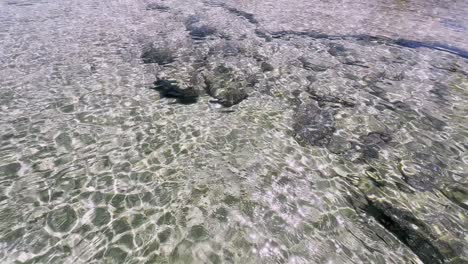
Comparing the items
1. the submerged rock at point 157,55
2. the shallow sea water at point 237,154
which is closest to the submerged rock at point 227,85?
the shallow sea water at point 237,154

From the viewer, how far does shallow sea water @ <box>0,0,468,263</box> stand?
18.0 ft

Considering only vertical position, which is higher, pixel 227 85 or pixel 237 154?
pixel 227 85

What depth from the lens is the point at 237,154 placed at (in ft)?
25.3

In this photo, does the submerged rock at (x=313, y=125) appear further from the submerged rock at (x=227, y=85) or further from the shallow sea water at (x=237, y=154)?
the submerged rock at (x=227, y=85)

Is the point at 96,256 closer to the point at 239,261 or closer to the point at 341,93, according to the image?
the point at 239,261

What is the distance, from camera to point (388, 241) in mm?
5531

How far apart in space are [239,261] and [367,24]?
18325mm

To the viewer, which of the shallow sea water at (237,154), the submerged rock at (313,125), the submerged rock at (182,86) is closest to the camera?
the shallow sea water at (237,154)

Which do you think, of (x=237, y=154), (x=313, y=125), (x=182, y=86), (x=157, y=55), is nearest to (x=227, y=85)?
(x=182, y=86)

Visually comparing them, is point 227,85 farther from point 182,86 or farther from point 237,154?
point 237,154

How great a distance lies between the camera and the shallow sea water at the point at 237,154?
5.50m

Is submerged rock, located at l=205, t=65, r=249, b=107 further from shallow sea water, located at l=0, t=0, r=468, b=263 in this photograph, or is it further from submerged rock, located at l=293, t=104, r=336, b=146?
submerged rock, located at l=293, t=104, r=336, b=146

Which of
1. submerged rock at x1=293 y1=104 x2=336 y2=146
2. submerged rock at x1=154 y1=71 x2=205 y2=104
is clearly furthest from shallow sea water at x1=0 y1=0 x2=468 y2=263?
submerged rock at x1=154 y1=71 x2=205 y2=104

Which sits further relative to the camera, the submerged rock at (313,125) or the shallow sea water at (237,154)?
the submerged rock at (313,125)
